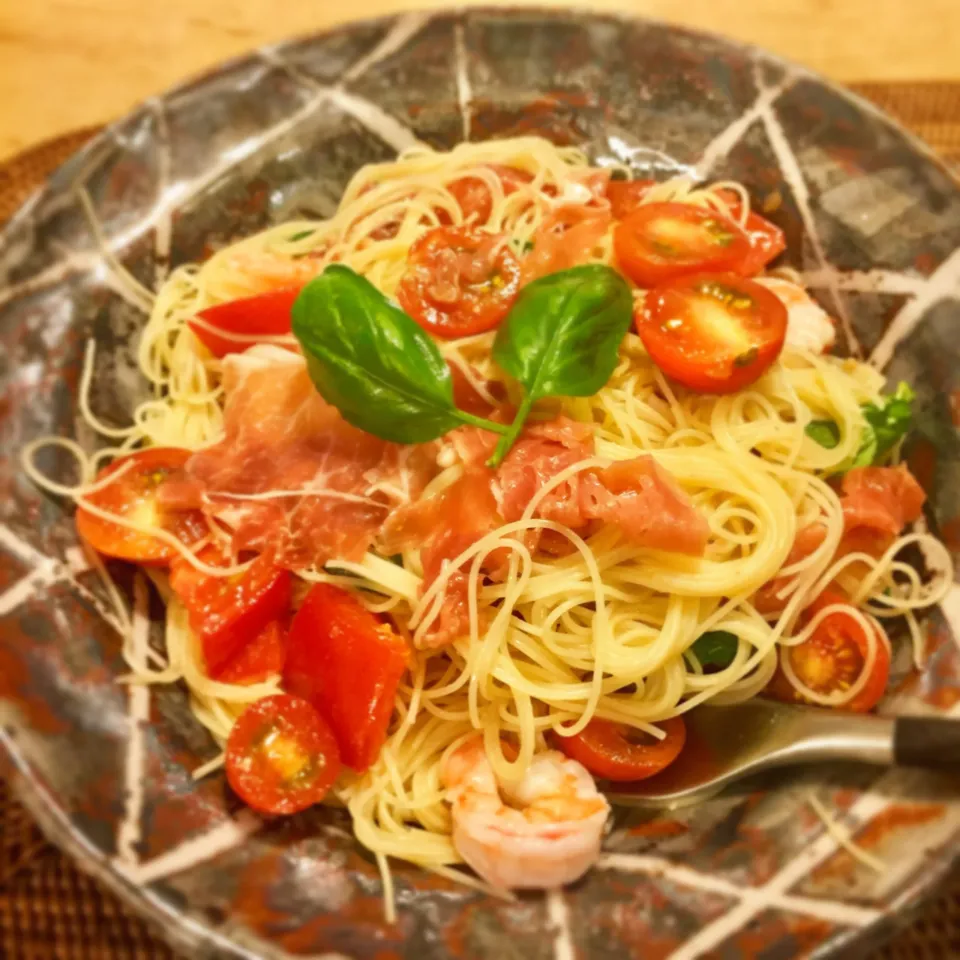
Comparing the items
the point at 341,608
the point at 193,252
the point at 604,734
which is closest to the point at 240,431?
the point at 341,608

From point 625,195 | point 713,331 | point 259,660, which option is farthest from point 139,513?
point 625,195

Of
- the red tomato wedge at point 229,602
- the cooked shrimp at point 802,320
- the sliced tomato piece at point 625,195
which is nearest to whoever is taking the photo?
the red tomato wedge at point 229,602

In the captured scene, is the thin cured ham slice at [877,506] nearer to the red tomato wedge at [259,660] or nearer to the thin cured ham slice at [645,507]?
the thin cured ham slice at [645,507]

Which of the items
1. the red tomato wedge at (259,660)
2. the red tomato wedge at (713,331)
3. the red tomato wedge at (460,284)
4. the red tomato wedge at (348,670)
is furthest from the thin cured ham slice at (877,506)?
the red tomato wedge at (259,660)

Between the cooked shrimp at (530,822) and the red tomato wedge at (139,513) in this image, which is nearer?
the cooked shrimp at (530,822)

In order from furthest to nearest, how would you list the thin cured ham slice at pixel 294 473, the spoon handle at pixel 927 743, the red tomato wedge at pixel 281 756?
the thin cured ham slice at pixel 294 473 < the red tomato wedge at pixel 281 756 < the spoon handle at pixel 927 743
